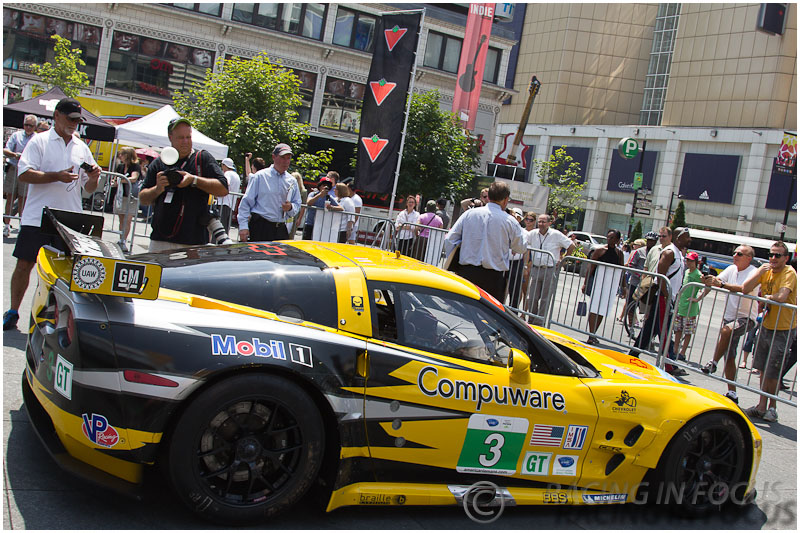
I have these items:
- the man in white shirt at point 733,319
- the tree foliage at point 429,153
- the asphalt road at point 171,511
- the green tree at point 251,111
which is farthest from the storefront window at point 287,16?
the asphalt road at point 171,511

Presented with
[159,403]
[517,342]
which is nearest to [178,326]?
[159,403]

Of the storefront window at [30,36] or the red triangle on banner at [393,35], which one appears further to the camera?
the storefront window at [30,36]

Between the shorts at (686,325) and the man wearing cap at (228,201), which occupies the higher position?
the man wearing cap at (228,201)

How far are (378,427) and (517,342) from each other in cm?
98

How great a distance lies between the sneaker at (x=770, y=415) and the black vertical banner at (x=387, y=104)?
6191 millimetres

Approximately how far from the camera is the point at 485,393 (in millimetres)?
3807

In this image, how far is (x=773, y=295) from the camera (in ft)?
25.0

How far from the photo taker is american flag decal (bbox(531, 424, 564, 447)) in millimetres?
3932

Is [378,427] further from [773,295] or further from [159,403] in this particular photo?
[773,295]

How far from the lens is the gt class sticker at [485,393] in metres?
3.70

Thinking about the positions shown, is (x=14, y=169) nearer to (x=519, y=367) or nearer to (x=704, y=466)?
(x=519, y=367)

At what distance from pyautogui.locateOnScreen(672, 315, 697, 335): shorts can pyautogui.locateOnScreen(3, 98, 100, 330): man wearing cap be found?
21.5 ft

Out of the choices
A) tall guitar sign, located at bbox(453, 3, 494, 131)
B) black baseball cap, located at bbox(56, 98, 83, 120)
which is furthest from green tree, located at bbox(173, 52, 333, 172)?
black baseball cap, located at bbox(56, 98, 83, 120)

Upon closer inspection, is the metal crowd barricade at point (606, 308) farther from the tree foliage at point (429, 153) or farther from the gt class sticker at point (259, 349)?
the tree foliage at point (429, 153)
